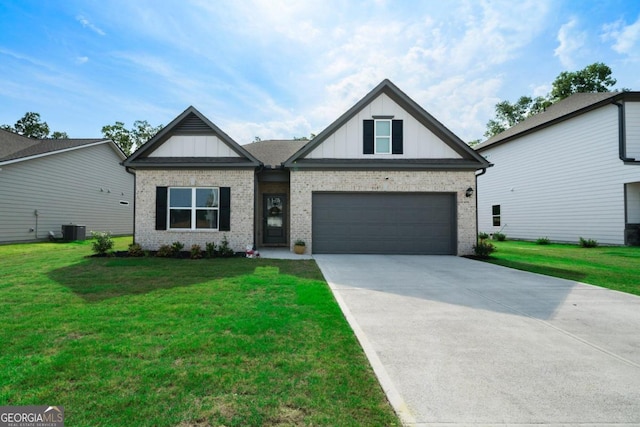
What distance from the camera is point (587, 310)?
16.7 ft

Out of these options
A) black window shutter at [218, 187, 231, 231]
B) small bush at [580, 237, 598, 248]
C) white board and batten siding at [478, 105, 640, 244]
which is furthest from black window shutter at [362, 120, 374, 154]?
white board and batten siding at [478, 105, 640, 244]

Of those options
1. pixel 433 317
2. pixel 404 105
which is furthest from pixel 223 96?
pixel 433 317

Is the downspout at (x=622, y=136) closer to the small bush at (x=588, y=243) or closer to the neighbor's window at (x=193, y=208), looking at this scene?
the small bush at (x=588, y=243)

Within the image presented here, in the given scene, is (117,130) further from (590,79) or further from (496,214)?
(590,79)

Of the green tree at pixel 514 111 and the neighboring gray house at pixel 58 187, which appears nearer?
the neighboring gray house at pixel 58 187

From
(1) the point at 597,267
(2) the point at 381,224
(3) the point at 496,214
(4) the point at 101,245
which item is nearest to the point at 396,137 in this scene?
(2) the point at 381,224

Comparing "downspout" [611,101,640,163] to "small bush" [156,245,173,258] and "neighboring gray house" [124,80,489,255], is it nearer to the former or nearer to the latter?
"neighboring gray house" [124,80,489,255]

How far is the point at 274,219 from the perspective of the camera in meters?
14.6

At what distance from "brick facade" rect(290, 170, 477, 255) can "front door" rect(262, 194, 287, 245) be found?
240cm

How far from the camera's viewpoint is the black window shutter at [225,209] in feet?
38.9

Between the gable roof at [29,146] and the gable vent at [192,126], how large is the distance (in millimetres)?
9469

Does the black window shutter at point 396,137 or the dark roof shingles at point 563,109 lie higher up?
the dark roof shingles at point 563,109

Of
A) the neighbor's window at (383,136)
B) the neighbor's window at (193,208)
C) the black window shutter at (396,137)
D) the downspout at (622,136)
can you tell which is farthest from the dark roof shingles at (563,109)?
the neighbor's window at (193,208)

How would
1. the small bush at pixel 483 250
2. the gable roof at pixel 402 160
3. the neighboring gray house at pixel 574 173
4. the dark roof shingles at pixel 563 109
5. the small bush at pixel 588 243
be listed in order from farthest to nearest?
the dark roof shingles at pixel 563 109 → the small bush at pixel 588 243 → the neighboring gray house at pixel 574 173 → the gable roof at pixel 402 160 → the small bush at pixel 483 250
